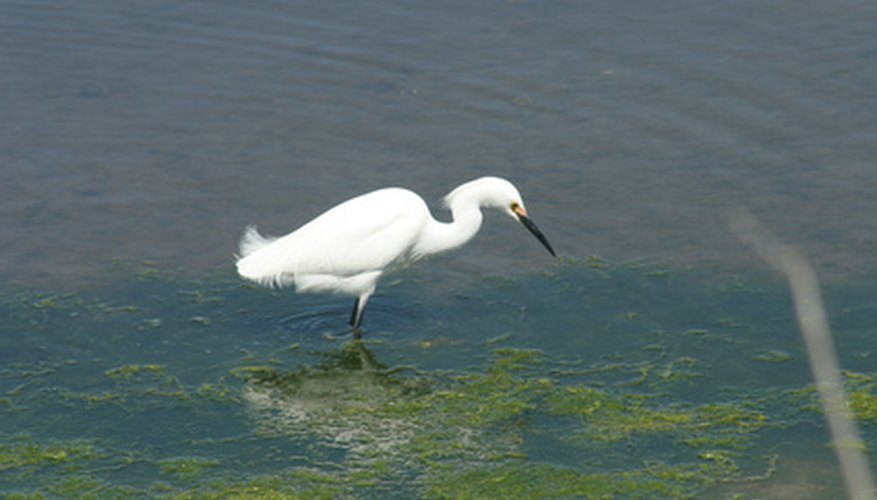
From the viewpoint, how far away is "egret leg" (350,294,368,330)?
7.02m

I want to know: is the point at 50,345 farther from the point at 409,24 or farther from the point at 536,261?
the point at 409,24

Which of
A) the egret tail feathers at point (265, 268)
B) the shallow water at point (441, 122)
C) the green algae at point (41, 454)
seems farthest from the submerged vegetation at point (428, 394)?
the shallow water at point (441, 122)

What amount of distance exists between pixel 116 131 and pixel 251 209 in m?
1.73

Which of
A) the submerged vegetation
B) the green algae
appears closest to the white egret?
the submerged vegetation

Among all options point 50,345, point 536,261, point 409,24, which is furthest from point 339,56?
point 50,345

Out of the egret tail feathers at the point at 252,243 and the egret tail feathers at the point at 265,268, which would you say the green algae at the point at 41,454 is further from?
the egret tail feathers at the point at 252,243

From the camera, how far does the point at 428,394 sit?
253 inches

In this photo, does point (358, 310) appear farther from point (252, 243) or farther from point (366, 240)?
point (252, 243)

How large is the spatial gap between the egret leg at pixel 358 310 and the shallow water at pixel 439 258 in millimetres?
130

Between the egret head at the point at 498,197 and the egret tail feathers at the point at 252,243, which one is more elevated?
the egret head at the point at 498,197

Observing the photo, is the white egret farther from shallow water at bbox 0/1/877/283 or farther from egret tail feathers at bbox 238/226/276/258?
shallow water at bbox 0/1/877/283

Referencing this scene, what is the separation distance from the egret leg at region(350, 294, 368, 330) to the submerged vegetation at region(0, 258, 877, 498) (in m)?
0.10

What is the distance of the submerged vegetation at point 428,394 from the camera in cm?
562

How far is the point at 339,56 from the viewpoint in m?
10.7
